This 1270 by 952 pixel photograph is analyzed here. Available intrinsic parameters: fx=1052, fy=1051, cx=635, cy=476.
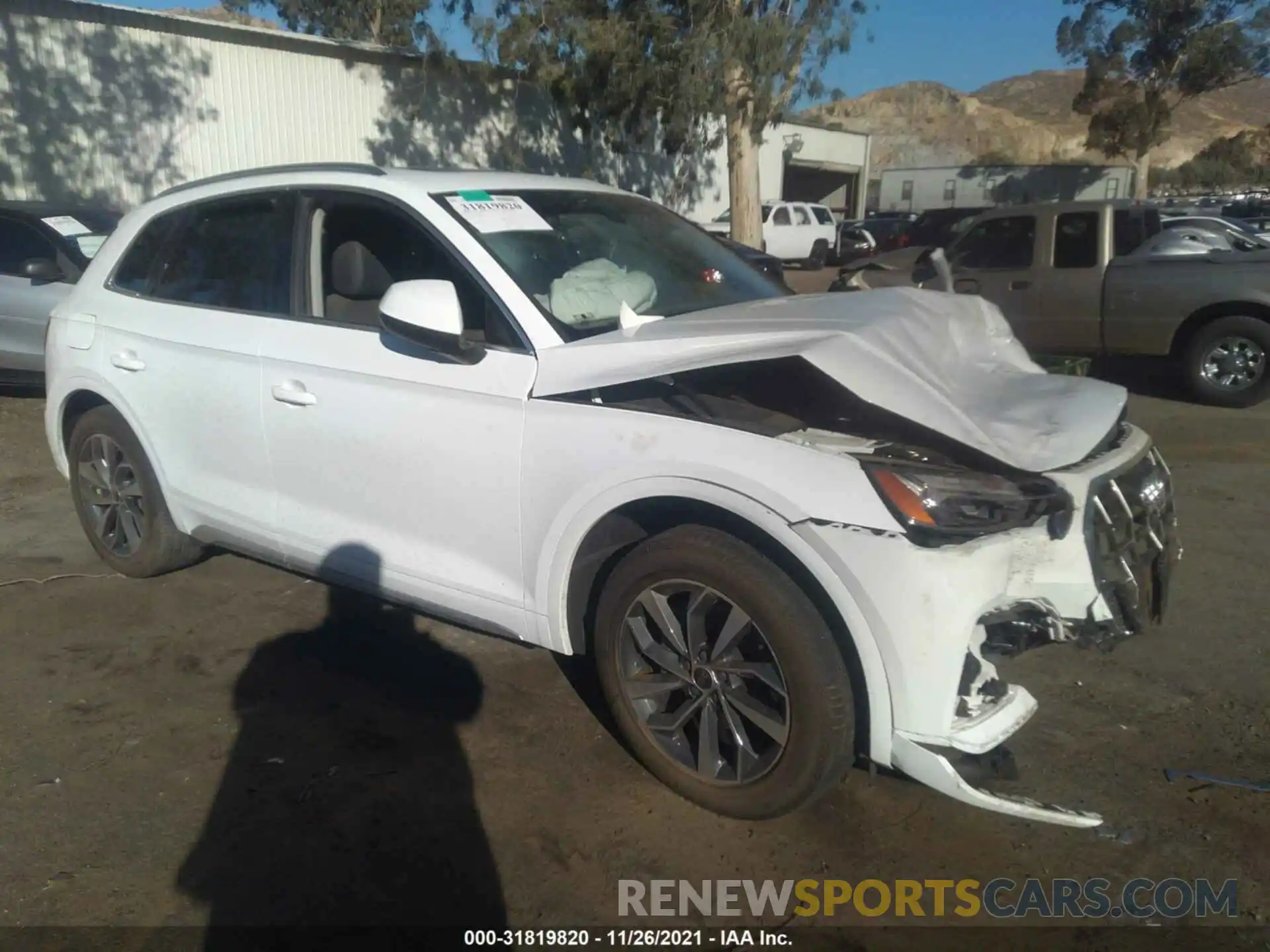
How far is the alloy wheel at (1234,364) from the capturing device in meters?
8.52

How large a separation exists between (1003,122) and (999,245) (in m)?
88.7

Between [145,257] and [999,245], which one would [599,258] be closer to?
[145,257]

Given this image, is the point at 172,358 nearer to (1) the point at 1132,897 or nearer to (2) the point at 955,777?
(2) the point at 955,777

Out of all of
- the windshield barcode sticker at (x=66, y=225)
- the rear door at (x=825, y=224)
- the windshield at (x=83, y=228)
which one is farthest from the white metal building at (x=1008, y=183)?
the windshield barcode sticker at (x=66, y=225)

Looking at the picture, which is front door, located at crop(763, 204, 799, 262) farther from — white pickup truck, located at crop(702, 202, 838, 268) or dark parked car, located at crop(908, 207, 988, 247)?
dark parked car, located at crop(908, 207, 988, 247)

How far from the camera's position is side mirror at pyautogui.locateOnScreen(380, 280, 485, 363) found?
3.19m

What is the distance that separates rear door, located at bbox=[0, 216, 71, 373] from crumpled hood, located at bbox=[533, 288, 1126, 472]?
22.0ft

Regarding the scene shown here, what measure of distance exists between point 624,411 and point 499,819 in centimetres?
126

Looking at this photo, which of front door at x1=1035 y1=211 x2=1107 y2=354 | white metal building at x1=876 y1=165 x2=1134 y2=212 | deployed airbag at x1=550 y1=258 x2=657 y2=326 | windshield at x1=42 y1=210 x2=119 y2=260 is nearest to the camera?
deployed airbag at x1=550 y1=258 x2=657 y2=326

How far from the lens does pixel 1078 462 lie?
3.00 metres

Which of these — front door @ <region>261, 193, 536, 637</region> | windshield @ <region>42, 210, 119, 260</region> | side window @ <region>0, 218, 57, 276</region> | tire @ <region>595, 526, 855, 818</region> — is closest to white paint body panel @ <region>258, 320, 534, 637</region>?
front door @ <region>261, 193, 536, 637</region>

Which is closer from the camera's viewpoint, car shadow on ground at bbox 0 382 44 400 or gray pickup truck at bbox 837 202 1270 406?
gray pickup truck at bbox 837 202 1270 406

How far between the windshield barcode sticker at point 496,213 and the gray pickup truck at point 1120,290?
4.46 meters

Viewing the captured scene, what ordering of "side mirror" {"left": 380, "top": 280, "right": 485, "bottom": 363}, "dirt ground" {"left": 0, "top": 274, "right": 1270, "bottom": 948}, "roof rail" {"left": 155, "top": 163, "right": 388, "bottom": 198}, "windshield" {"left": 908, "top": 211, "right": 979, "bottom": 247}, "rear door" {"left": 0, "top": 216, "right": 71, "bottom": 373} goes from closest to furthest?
"dirt ground" {"left": 0, "top": 274, "right": 1270, "bottom": 948}
"side mirror" {"left": 380, "top": 280, "right": 485, "bottom": 363}
"roof rail" {"left": 155, "top": 163, "right": 388, "bottom": 198}
"rear door" {"left": 0, "top": 216, "right": 71, "bottom": 373}
"windshield" {"left": 908, "top": 211, "right": 979, "bottom": 247}
